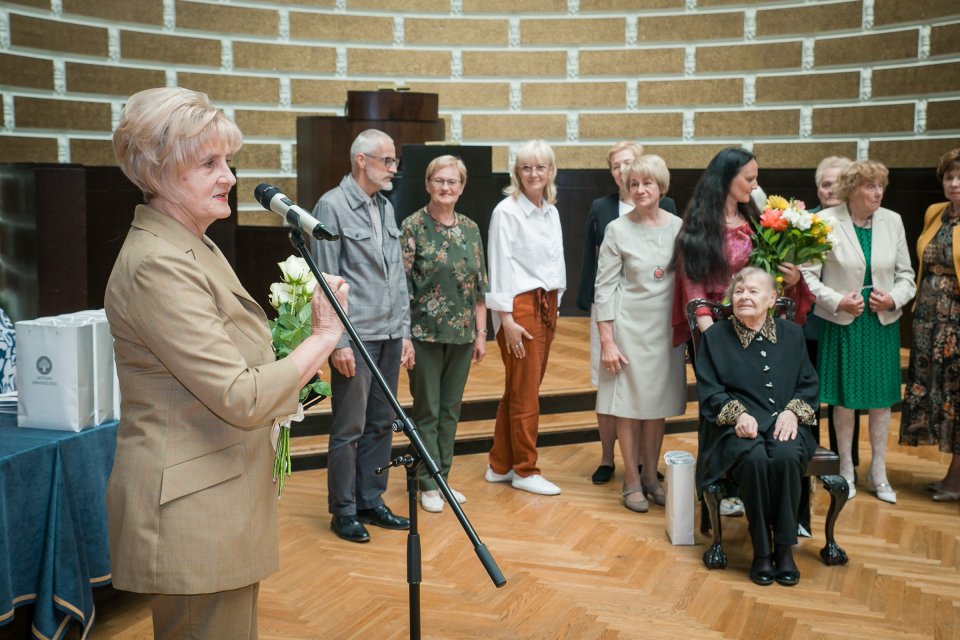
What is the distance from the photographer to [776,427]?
13.2ft

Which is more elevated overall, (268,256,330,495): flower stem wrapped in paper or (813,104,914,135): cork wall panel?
(813,104,914,135): cork wall panel

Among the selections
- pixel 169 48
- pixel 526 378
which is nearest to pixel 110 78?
pixel 169 48

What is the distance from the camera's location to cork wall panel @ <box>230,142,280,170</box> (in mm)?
8859

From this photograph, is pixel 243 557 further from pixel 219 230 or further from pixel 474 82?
pixel 474 82

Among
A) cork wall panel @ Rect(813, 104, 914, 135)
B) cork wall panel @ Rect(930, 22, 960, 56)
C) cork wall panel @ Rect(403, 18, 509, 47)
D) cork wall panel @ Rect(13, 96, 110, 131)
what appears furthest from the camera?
cork wall panel @ Rect(403, 18, 509, 47)

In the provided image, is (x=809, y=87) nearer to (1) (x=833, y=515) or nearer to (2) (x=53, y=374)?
(1) (x=833, y=515)

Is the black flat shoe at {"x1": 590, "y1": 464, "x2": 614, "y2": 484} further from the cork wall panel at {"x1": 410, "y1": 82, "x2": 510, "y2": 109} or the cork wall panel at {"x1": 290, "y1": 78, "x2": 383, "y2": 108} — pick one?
the cork wall panel at {"x1": 410, "y1": 82, "x2": 510, "y2": 109}

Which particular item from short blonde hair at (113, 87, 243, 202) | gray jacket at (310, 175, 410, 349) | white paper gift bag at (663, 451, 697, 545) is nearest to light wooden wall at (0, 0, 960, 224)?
gray jacket at (310, 175, 410, 349)

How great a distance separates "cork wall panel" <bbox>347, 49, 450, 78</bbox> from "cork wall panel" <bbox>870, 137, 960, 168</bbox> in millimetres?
3987

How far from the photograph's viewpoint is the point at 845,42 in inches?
337

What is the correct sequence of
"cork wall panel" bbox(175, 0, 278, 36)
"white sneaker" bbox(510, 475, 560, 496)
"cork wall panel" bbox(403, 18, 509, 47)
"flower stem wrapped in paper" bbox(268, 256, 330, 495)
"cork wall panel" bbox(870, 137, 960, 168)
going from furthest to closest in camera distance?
"cork wall panel" bbox(403, 18, 509, 47), "cork wall panel" bbox(175, 0, 278, 36), "cork wall panel" bbox(870, 137, 960, 168), "white sneaker" bbox(510, 475, 560, 496), "flower stem wrapped in paper" bbox(268, 256, 330, 495)

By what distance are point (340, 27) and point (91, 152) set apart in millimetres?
2644

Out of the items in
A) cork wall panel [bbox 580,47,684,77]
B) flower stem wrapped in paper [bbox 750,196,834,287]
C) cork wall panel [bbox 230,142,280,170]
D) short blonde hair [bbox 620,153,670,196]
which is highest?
cork wall panel [bbox 580,47,684,77]

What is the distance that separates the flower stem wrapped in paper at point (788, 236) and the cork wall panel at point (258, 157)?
559 cm
